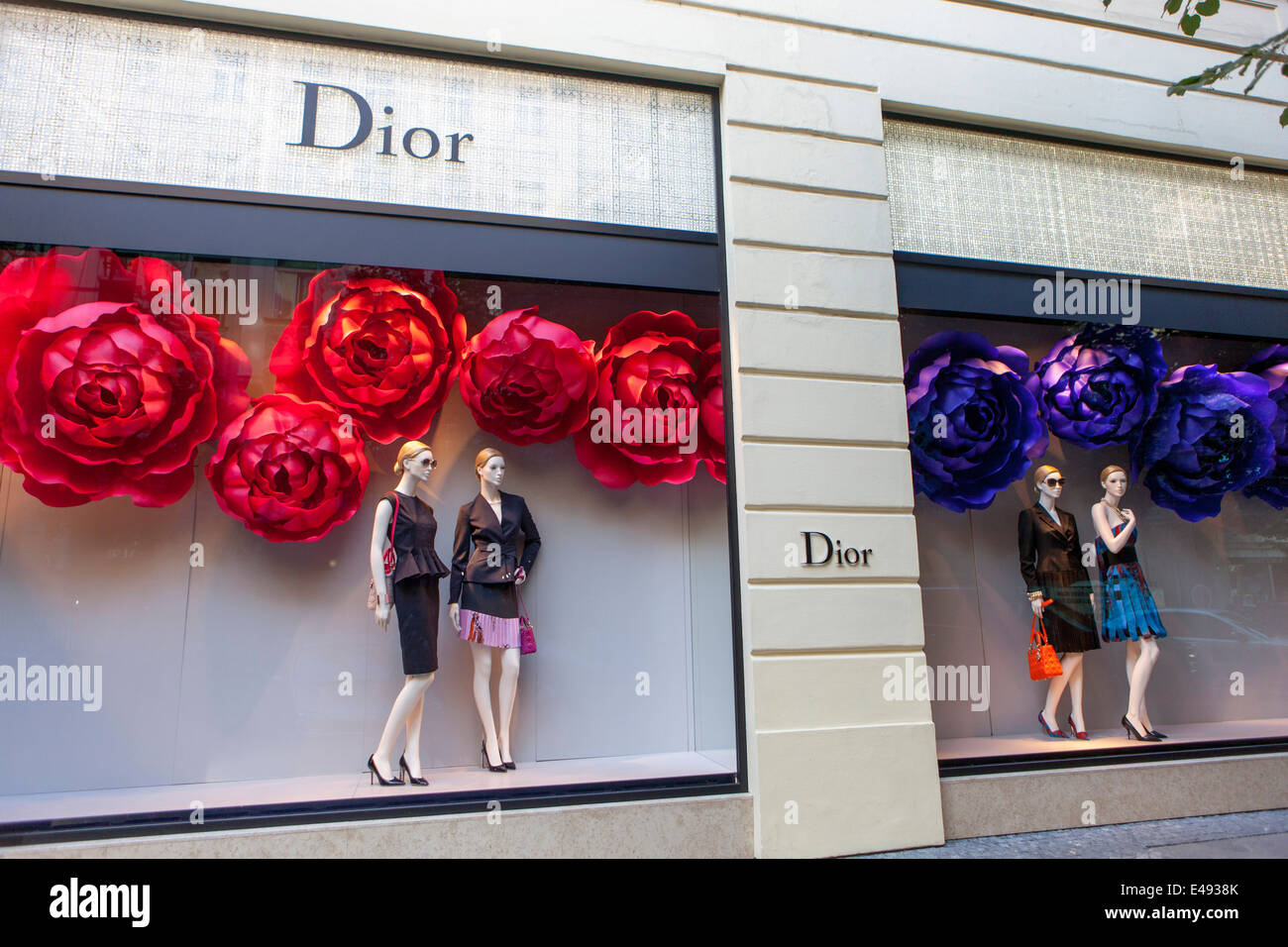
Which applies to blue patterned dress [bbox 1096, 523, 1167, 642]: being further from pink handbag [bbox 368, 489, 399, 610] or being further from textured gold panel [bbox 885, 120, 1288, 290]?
pink handbag [bbox 368, 489, 399, 610]

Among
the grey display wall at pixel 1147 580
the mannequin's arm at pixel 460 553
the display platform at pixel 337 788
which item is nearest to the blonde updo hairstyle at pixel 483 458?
the mannequin's arm at pixel 460 553

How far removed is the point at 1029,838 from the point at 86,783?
4849 millimetres

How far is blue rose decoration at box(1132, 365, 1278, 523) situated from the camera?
5.34 meters

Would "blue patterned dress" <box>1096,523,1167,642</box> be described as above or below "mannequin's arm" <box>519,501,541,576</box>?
below

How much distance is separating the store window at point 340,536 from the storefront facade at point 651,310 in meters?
0.03

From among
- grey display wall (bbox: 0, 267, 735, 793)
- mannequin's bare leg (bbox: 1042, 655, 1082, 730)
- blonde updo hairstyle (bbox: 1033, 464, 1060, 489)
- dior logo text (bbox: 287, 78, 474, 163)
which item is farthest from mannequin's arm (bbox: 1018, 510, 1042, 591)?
dior logo text (bbox: 287, 78, 474, 163)

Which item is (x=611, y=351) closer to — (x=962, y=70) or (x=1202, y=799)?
(x=962, y=70)

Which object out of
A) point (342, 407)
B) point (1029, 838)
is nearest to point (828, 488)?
point (1029, 838)

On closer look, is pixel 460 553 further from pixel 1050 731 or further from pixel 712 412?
pixel 1050 731

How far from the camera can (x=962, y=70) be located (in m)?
4.95

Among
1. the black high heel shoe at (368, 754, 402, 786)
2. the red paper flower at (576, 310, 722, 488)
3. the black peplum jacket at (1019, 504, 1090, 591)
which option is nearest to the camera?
the black high heel shoe at (368, 754, 402, 786)

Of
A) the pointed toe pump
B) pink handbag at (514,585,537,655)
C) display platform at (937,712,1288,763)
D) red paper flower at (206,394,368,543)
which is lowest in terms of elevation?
display platform at (937,712,1288,763)

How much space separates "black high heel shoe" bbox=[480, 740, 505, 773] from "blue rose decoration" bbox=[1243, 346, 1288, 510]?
545cm
